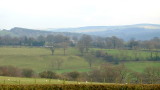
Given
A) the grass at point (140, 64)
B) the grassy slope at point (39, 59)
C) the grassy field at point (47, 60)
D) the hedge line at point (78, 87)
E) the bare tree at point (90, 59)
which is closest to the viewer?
the hedge line at point (78, 87)

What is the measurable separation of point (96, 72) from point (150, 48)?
63.3 metres

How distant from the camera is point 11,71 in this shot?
64.8 metres

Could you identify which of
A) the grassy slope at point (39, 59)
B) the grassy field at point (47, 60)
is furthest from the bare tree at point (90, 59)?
the grassy slope at point (39, 59)

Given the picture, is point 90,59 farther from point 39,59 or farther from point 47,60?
point 39,59

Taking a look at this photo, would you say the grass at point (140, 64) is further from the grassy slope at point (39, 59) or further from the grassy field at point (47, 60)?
the grassy slope at point (39, 59)

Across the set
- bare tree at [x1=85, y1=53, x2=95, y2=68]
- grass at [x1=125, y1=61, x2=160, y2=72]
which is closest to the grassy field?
grass at [x1=125, y1=61, x2=160, y2=72]

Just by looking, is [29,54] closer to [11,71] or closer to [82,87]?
[11,71]

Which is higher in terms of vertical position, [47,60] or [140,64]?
[47,60]

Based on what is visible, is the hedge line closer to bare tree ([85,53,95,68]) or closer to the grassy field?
the grassy field

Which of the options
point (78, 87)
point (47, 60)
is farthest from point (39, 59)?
point (78, 87)

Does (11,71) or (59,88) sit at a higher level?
(59,88)

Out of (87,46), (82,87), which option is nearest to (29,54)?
(87,46)

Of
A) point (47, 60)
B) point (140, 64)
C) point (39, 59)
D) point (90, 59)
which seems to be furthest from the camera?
point (39, 59)

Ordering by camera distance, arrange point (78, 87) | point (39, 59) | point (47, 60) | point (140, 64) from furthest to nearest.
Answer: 1. point (39, 59)
2. point (47, 60)
3. point (140, 64)
4. point (78, 87)
